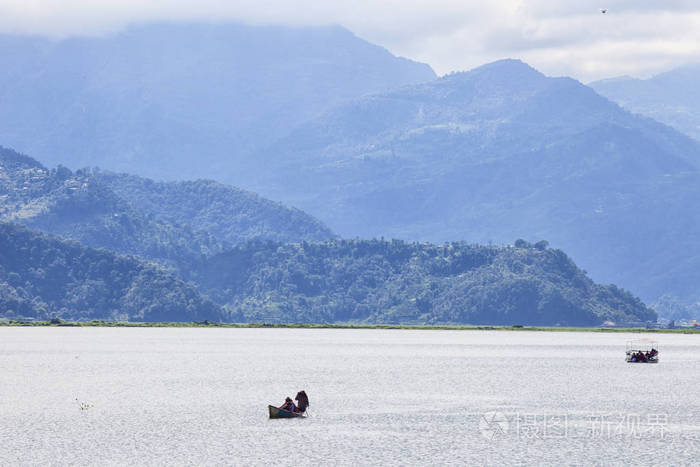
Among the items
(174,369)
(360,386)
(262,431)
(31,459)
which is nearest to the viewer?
(31,459)

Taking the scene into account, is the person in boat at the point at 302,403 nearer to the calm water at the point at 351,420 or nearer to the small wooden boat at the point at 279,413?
the small wooden boat at the point at 279,413

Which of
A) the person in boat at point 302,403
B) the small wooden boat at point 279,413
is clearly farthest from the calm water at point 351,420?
the person in boat at point 302,403

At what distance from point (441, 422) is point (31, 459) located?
41198mm

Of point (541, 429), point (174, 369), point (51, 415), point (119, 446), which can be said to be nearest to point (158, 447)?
point (119, 446)

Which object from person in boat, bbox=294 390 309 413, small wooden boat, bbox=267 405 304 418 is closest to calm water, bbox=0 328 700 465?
small wooden boat, bbox=267 405 304 418

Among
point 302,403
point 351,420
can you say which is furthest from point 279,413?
point 351,420

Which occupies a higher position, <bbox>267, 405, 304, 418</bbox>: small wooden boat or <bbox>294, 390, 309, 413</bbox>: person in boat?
<bbox>294, 390, 309, 413</bbox>: person in boat

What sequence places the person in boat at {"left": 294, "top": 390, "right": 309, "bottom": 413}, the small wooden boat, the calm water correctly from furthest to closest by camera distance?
the person in boat at {"left": 294, "top": 390, "right": 309, "bottom": 413}
the small wooden boat
the calm water

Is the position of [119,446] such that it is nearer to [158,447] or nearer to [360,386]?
[158,447]

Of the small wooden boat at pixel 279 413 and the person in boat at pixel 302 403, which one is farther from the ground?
the person in boat at pixel 302 403

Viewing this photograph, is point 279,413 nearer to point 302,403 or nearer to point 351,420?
point 302,403

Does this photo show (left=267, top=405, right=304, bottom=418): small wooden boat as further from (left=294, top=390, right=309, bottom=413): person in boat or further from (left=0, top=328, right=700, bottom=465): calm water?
(left=294, top=390, right=309, bottom=413): person in boat

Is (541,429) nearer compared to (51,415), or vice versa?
(541,429)

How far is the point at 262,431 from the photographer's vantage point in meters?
106
